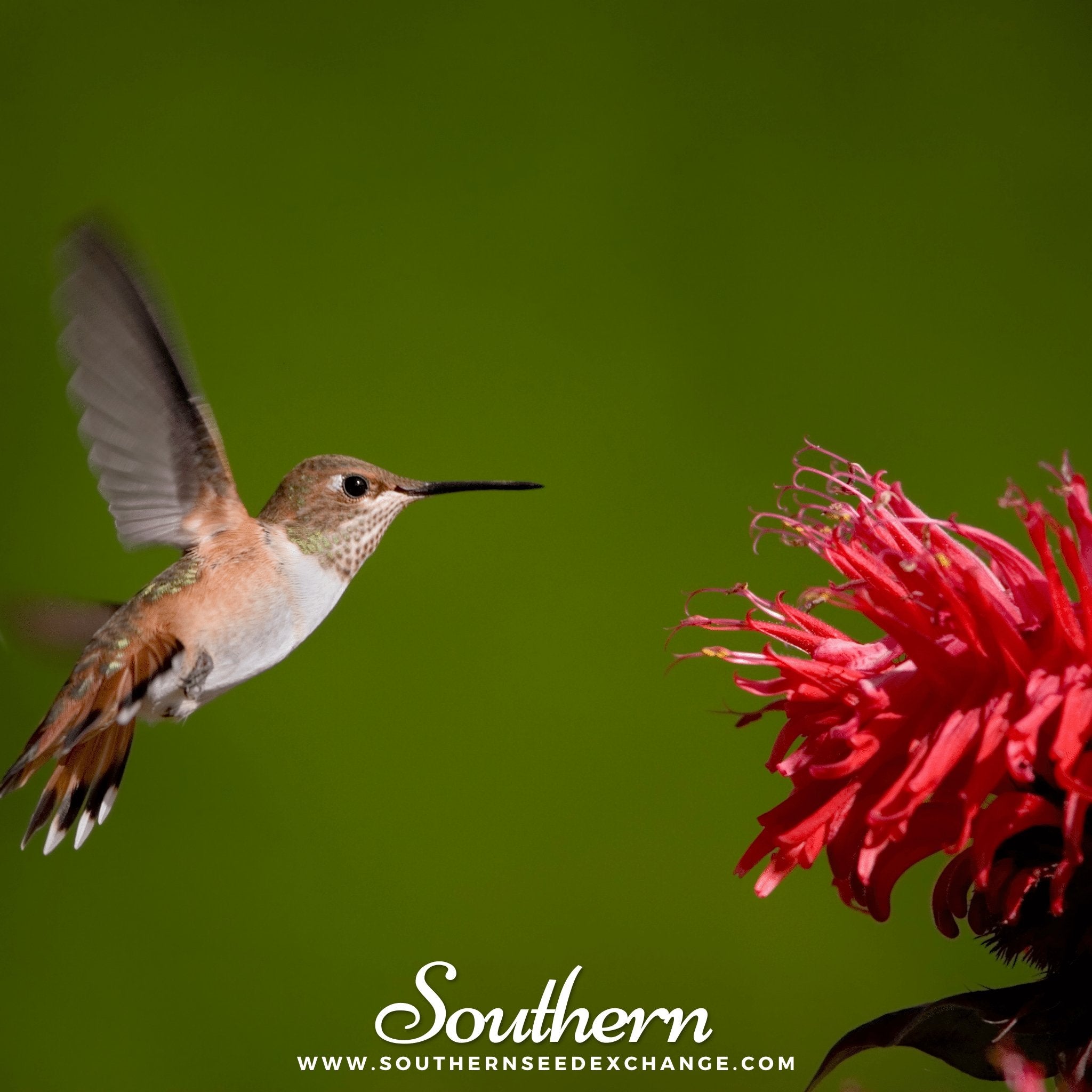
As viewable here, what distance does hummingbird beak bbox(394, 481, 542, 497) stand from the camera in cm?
115

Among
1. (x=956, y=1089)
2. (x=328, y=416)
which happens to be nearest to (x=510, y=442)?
(x=328, y=416)

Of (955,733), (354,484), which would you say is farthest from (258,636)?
(955,733)

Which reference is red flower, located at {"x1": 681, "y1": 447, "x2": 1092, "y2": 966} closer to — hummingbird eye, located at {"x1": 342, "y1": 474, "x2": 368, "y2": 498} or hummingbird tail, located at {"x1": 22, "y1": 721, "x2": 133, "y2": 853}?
hummingbird eye, located at {"x1": 342, "y1": 474, "x2": 368, "y2": 498}

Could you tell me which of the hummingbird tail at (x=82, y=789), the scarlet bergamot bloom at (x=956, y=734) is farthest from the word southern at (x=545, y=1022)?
the scarlet bergamot bloom at (x=956, y=734)

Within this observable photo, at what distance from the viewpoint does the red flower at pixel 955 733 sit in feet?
2.33

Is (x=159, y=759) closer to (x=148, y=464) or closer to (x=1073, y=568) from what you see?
(x=148, y=464)

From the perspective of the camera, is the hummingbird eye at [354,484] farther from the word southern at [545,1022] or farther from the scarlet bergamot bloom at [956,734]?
the word southern at [545,1022]

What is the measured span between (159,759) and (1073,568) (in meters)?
1.56

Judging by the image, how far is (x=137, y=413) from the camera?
1114 mm

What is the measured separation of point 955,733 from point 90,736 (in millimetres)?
730

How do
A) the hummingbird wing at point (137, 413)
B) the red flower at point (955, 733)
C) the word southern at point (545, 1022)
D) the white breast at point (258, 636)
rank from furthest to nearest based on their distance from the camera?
the word southern at point (545, 1022) → the white breast at point (258, 636) → the hummingbird wing at point (137, 413) → the red flower at point (955, 733)

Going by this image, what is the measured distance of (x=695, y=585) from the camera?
211 centimetres

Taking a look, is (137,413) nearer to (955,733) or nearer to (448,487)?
(448,487)

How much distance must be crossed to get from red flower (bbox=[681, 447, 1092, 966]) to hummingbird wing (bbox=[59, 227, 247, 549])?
520 mm
